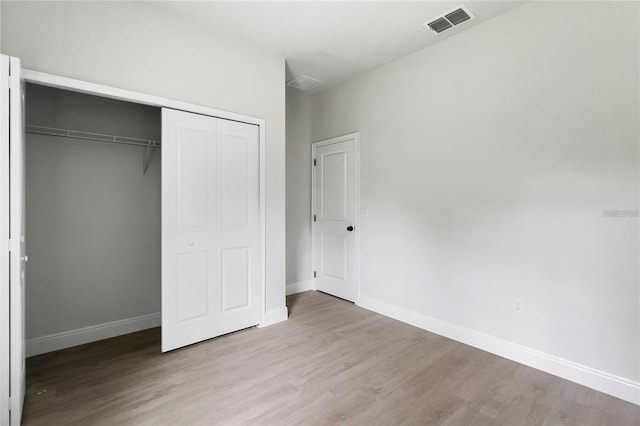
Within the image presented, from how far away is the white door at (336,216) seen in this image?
4.11 metres

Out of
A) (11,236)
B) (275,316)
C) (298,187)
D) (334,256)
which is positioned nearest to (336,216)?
(334,256)

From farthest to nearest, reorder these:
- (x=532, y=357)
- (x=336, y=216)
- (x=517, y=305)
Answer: (x=336, y=216) < (x=517, y=305) < (x=532, y=357)

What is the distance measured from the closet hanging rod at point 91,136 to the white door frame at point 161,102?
61cm

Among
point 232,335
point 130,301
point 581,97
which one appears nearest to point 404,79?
point 581,97

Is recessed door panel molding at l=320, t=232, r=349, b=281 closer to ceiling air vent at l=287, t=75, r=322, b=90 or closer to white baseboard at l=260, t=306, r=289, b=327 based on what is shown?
white baseboard at l=260, t=306, r=289, b=327

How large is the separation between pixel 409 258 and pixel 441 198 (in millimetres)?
751

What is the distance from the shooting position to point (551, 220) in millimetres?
2445

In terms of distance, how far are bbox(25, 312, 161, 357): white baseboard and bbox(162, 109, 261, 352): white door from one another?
2.50ft

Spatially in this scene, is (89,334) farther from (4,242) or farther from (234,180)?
(234,180)

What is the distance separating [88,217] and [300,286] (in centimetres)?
273

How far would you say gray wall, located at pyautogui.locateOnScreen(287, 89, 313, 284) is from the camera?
452cm

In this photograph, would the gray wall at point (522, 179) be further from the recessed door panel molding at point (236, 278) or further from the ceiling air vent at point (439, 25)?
the recessed door panel molding at point (236, 278)

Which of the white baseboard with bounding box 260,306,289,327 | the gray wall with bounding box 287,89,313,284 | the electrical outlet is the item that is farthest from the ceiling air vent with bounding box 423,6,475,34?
the white baseboard with bounding box 260,306,289,327

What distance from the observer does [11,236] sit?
173 centimetres
